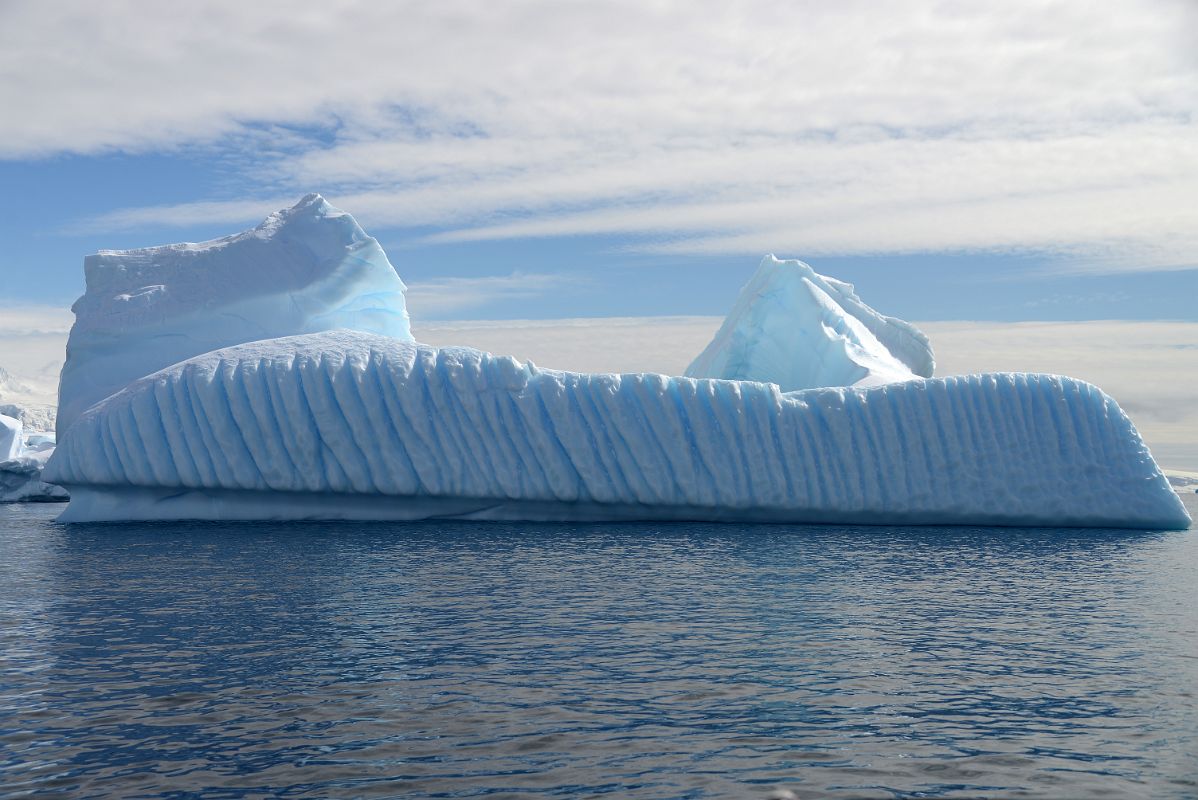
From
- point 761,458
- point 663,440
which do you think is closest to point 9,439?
point 663,440

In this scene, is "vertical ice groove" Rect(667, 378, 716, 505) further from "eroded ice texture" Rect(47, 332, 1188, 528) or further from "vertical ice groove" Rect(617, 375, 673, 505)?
"vertical ice groove" Rect(617, 375, 673, 505)

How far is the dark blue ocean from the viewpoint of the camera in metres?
6.28

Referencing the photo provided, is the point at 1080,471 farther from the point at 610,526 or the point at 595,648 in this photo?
the point at 595,648

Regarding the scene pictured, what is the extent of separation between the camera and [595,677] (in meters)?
8.37

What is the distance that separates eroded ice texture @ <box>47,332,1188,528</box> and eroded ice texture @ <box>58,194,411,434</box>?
4530 mm

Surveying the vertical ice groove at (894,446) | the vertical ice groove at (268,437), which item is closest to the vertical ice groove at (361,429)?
the vertical ice groove at (268,437)

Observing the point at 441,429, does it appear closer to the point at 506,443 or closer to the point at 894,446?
the point at 506,443

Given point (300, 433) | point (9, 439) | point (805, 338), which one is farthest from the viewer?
point (9, 439)

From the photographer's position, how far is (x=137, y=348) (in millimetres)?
25875

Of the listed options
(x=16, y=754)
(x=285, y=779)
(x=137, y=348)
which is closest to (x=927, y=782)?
(x=285, y=779)

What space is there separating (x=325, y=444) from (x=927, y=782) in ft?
53.0

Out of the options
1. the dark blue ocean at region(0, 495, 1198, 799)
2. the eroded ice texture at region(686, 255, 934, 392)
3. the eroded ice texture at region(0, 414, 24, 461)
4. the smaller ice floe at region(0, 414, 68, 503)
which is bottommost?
the smaller ice floe at region(0, 414, 68, 503)

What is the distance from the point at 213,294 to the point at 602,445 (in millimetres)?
10686

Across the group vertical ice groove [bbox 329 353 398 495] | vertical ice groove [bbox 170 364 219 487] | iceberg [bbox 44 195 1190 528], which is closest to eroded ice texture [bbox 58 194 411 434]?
iceberg [bbox 44 195 1190 528]
